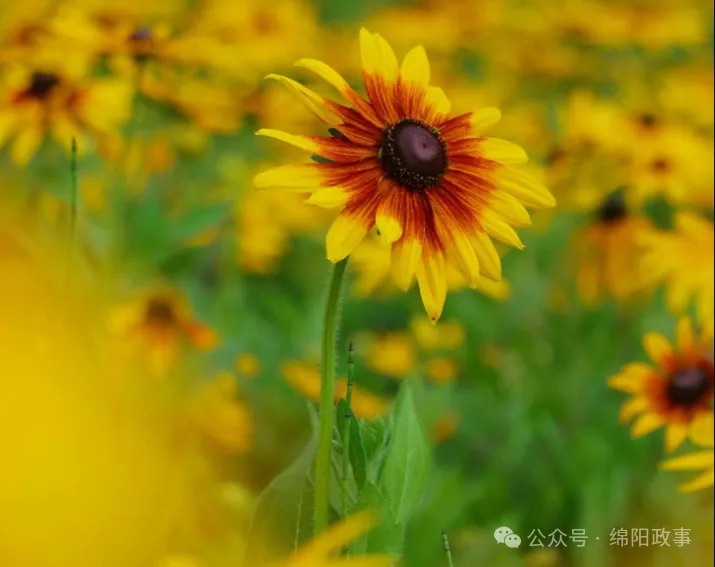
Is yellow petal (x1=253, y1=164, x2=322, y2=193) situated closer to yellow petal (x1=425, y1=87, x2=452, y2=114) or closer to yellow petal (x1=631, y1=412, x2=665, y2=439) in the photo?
yellow petal (x1=425, y1=87, x2=452, y2=114)

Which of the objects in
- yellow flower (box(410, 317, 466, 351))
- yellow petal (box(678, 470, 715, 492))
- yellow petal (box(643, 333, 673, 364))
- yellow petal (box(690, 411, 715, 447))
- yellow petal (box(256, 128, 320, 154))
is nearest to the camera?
yellow petal (box(256, 128, 320, 154))

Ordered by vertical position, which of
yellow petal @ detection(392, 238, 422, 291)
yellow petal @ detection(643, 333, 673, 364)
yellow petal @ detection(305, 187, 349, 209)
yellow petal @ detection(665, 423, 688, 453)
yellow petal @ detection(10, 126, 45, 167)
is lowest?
yellow petal @ detection(665, 423, 688, 453)

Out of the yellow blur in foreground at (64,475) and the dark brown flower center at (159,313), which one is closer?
the yellow blur in foreground at (64,475)

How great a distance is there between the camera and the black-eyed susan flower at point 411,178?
2.10ft

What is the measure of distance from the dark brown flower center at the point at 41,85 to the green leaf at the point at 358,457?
750mm

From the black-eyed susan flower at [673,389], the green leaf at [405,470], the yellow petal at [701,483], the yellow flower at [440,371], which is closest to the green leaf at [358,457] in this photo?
the green leaf at [405,470]

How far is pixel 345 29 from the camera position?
2.98 m

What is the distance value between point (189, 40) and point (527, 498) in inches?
30.9

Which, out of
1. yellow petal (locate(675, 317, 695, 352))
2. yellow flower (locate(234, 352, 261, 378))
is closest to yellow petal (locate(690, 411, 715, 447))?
yellow petal (locate(675, 317, 695, 352))

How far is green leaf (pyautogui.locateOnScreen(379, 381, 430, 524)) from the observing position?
2.29ft

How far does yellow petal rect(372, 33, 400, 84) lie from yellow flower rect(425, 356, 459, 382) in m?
0.91

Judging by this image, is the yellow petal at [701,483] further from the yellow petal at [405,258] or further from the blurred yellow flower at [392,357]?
the blurred yellow flower at [392,357]

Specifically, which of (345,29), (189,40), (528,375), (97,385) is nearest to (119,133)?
(189,40)

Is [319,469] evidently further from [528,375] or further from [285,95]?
[285,95]
